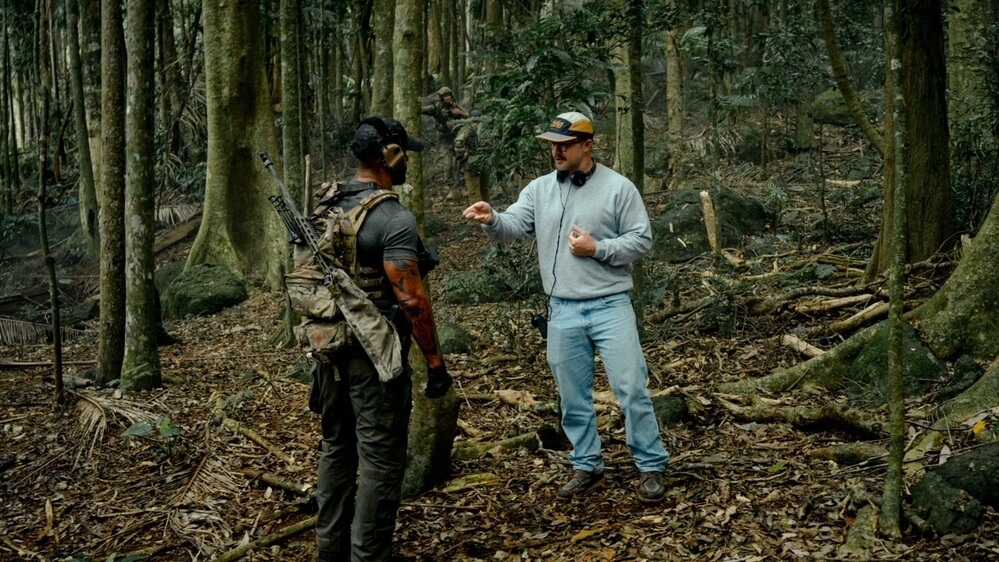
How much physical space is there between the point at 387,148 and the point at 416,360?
1440mm

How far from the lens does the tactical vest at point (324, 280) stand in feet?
12.7

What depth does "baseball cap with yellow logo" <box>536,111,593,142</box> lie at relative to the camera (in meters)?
4.60

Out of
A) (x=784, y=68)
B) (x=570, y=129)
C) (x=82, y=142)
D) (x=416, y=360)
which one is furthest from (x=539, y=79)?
(x=82, y=142)

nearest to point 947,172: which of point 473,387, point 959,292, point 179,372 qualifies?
point 959,292

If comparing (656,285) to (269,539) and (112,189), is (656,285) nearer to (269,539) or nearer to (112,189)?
(112,189)

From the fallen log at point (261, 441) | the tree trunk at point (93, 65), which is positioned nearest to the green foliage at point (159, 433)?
the fallen log at point (261, 441)

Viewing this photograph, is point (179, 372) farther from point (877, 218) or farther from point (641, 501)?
point (877, 218)

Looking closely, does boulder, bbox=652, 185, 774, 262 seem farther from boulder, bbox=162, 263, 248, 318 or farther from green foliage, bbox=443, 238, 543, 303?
boulder, bbox=162, 263, 248, 318

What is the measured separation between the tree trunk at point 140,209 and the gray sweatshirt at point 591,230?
3.82 metres

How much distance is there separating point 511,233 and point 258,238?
9.11 metres

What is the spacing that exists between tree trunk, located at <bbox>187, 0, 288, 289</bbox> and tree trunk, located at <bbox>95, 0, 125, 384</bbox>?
16.9 ft

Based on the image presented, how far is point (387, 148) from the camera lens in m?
4.05

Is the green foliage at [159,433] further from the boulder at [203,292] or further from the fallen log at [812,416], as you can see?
the boulder at [203,292]

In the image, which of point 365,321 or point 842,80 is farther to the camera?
point 842,80
